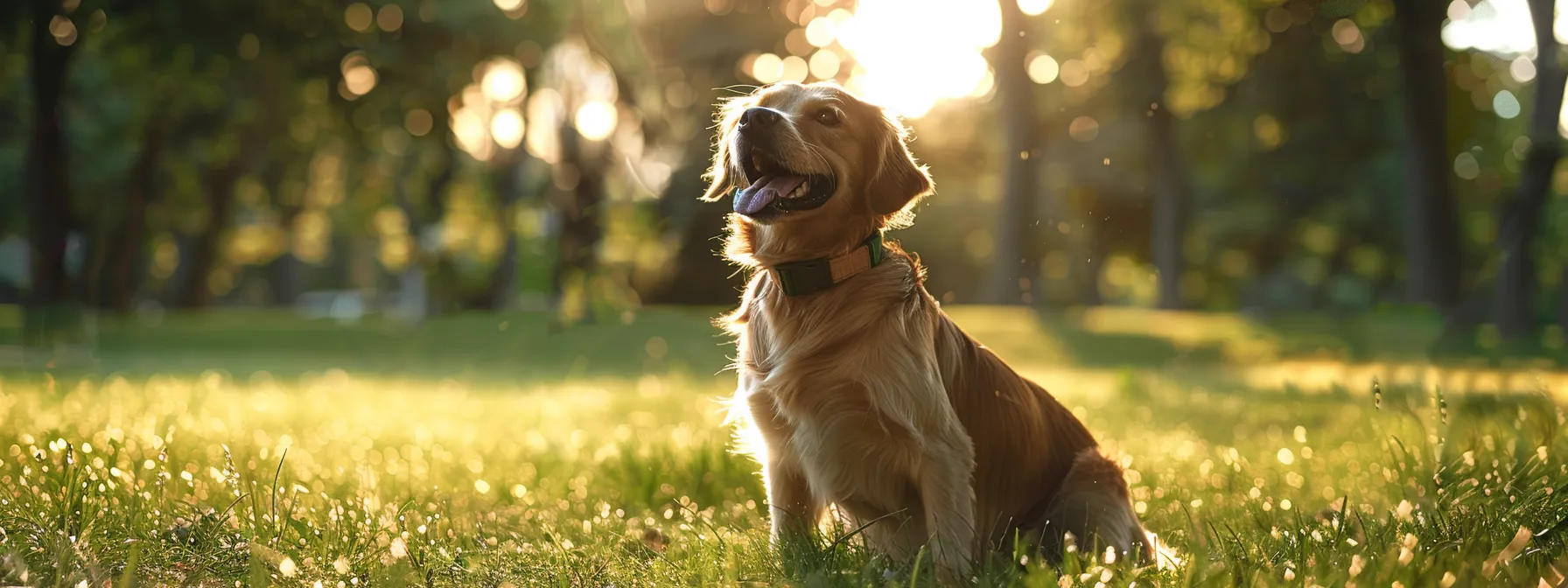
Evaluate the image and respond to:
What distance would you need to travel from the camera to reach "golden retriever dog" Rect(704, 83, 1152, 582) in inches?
151

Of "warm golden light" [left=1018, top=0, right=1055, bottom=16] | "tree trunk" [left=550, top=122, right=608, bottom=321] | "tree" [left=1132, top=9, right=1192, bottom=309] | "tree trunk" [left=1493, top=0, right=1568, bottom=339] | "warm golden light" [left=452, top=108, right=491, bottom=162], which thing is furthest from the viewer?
"warm golden light" [left=452, top=108, right=491, bottom=162]

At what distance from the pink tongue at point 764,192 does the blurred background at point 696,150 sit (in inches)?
22.6

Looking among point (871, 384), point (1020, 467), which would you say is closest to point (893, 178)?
point (871, 384)

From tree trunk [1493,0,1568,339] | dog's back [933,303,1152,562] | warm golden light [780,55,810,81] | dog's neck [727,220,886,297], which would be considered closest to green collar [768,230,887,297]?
dog's neck [727,220,886,297]

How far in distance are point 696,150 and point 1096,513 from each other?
24.6 m

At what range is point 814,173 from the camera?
4.08m

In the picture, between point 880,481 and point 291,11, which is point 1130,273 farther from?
point 880,481

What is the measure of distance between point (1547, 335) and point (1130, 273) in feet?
142

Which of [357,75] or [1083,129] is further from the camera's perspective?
[1083,129]

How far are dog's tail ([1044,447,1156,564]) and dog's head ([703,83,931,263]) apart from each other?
3.74 ft

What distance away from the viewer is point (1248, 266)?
43094mm

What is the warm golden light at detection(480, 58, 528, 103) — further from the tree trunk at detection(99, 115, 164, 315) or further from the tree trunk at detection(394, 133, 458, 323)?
the tree trunk at detection(99, 115, 164, 315)

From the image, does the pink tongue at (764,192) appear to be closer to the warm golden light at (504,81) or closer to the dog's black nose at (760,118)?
the dog's black nose at (760,118)

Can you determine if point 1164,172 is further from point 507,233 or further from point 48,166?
point 48,166
